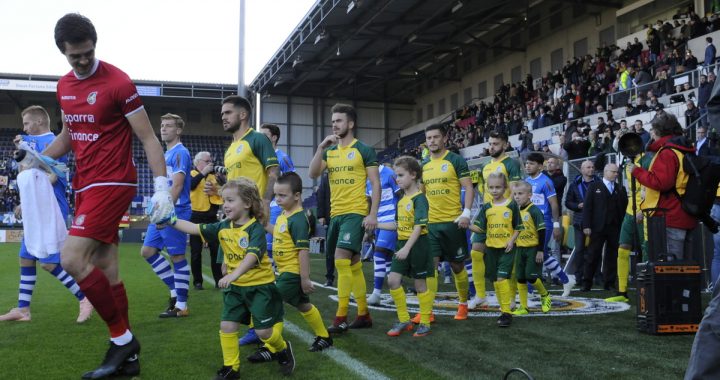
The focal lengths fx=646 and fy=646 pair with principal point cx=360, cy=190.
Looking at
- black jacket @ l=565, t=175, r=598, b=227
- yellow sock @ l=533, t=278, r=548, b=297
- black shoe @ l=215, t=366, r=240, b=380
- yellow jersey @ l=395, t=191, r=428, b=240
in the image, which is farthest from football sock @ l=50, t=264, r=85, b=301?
black jacket @ l=565, t=175, r=598, b=227

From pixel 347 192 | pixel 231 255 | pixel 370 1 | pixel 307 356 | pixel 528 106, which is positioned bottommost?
pixel 307 356

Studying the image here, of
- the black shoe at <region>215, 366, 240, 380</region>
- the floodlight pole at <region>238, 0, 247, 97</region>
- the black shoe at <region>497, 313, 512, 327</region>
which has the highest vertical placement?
the floodlight pole at <region>238, 0, 247, 97</region>

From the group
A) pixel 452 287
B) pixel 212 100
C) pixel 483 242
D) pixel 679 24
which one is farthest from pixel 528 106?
pixel 212 100

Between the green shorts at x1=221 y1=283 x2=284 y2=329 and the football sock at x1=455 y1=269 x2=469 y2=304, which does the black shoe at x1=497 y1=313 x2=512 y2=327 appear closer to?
the football sock at x1=455 y1=269 x2=469 y2=304

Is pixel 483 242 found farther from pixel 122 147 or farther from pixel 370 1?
pixel 370 1

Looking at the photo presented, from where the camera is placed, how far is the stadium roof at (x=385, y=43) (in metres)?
26.3

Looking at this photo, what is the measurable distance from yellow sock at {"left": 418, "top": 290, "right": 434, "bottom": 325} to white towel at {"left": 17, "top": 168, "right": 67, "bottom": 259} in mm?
2893

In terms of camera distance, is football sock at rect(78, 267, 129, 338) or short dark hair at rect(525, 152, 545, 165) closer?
football sock at rect(78, 267, 129, 338)

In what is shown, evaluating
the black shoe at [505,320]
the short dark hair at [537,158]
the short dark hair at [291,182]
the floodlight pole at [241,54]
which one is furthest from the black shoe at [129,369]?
the floodlight pole at [241,54]

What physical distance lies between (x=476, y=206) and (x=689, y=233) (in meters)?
7.36

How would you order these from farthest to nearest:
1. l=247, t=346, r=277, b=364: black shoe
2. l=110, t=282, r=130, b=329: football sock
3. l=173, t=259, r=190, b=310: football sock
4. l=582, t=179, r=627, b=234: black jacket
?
l=582, t=179, r=627, b=234: black jacket, l=173, t=259, r=190, b=310: football sock, l=247, t=346, r=277, b=364: black shoe, l=110, t=282, r=130, b=329: football sock

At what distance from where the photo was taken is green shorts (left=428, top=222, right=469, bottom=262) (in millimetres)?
6531

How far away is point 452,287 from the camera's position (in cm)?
988

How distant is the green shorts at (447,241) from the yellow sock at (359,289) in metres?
1.00
